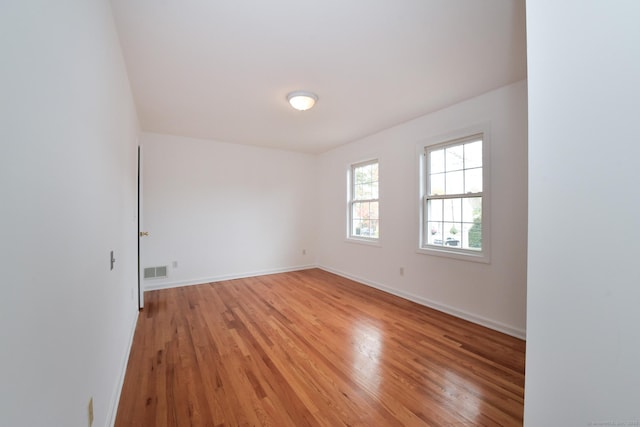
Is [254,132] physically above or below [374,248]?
above

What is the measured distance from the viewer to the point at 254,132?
13.5ft

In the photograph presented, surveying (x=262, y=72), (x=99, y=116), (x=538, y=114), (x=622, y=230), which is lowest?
(x=622, y=230)

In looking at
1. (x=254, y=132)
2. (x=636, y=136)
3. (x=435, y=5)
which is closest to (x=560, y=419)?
(x=636, y=136)

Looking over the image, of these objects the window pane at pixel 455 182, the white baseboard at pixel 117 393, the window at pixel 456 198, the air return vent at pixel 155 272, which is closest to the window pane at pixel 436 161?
the window at pixel 456 198

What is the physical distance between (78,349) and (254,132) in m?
3.63

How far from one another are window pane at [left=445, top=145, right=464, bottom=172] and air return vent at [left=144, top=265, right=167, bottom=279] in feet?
14.9

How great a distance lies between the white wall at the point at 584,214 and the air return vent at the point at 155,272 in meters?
4.65

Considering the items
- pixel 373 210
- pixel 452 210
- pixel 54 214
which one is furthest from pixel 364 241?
pixel 54 214

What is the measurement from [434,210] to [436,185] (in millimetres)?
336

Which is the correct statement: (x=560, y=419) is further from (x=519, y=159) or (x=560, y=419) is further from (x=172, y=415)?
(x=519, y=159)

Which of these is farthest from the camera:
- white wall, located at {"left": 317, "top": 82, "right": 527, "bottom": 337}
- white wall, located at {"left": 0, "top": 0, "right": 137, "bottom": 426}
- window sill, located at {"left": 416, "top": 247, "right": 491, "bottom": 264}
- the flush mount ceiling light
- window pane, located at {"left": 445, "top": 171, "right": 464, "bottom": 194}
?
window pane, located at {"left": 445, "top": 171, "right": 464, "bottom": 194}

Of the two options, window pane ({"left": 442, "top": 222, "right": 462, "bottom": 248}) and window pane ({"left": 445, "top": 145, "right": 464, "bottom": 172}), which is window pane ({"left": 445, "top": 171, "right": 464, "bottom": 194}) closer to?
window pane ({"left": 445, "top": 145, "right": 464, "bottom": 172})

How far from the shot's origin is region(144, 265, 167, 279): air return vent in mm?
4050

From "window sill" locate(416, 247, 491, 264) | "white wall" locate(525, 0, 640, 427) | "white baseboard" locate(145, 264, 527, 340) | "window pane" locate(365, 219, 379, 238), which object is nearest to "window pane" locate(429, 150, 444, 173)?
"window sill" locate(416, 247, 491, 264)
